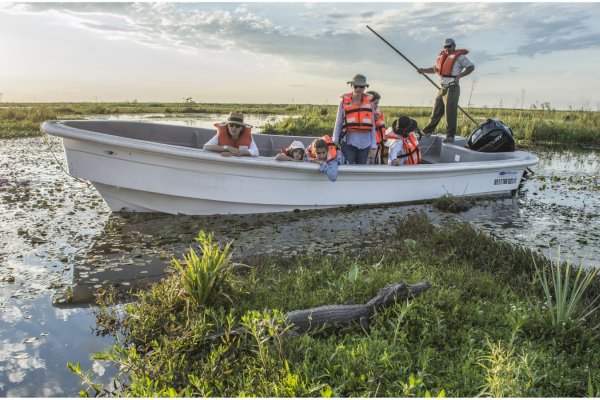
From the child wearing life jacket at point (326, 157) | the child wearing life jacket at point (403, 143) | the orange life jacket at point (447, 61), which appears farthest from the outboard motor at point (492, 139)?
the child wearing life jacket at point (326, 157)

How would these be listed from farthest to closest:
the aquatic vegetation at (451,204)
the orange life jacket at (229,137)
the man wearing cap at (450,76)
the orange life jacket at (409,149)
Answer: the man wearing cap at (450,76) < the orange life jacket at (409,149) < the aquatic vegetation at (451,204) < the orange life jacket at (229,137)

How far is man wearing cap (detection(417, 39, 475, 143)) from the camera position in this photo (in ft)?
31.7

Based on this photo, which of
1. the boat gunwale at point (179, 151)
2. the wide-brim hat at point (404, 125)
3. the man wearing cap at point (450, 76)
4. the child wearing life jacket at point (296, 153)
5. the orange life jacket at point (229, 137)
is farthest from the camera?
the man wearing cap at point (450, 76)

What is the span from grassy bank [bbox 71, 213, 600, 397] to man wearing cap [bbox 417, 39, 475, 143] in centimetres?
578

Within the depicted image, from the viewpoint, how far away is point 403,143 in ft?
27.2

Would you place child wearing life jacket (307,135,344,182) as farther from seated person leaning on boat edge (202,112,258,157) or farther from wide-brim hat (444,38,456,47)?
wide-brim hat (444,38,456,47)

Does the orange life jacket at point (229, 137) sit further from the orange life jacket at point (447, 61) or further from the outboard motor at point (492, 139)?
the outboard motor at point (492, 139)

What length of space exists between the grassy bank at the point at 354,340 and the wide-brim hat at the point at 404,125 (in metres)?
3.56

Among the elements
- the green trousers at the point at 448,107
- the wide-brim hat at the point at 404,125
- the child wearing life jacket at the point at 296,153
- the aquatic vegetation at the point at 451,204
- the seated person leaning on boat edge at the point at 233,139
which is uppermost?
the green trousers at the point at 448,107

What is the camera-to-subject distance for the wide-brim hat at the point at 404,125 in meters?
7.89

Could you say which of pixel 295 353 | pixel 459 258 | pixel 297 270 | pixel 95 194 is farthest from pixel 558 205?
pixel 95 194

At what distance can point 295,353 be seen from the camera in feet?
10.1

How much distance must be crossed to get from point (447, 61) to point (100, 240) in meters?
7.45

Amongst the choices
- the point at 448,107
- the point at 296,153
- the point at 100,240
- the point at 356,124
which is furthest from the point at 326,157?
the point at 448,107
